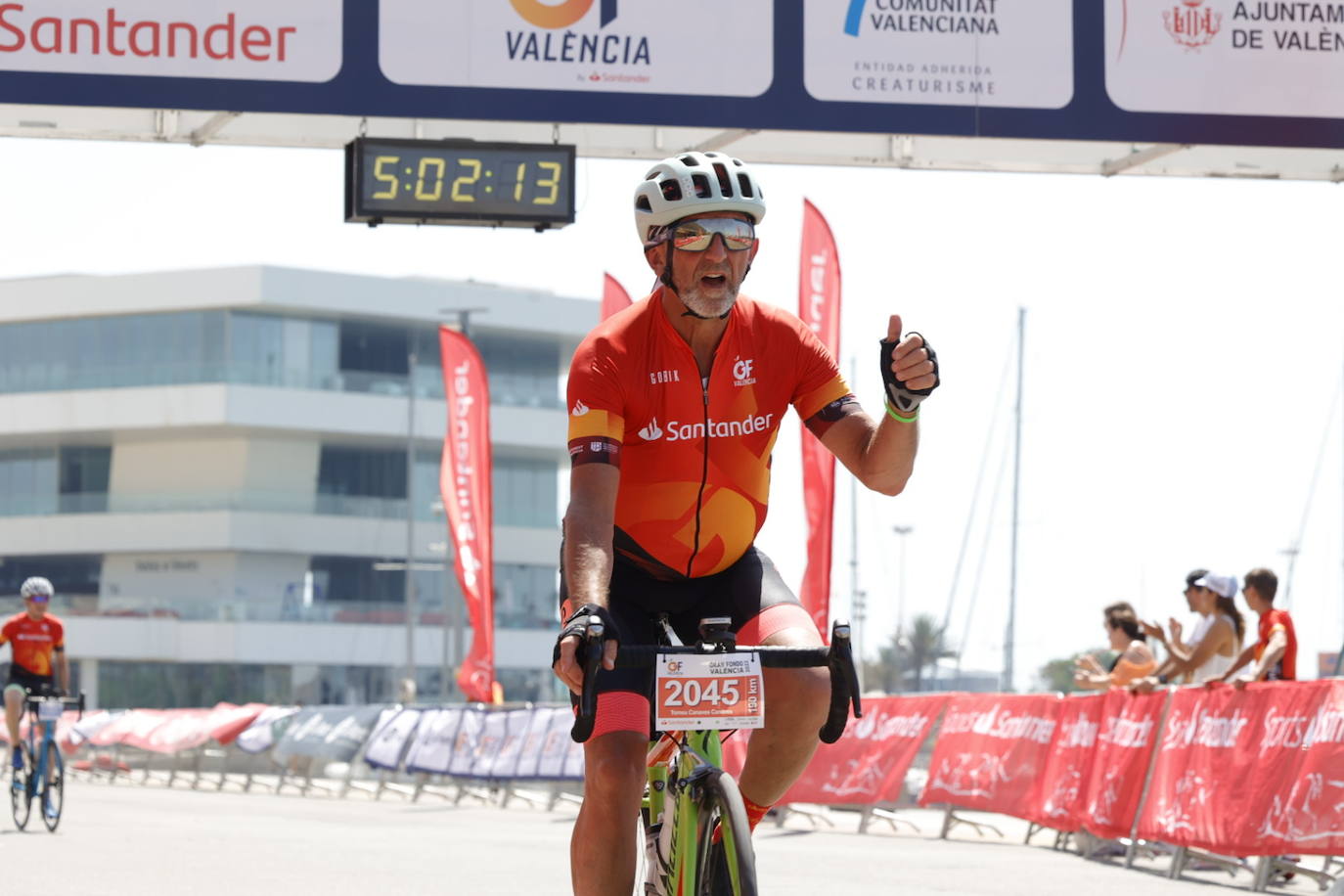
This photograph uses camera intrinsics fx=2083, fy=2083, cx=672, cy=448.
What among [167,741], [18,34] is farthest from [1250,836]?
[167,741]

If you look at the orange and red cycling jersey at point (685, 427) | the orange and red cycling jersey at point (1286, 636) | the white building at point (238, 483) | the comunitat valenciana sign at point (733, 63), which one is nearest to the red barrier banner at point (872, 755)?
the orange and red cycling jersey at point (1286, 636)

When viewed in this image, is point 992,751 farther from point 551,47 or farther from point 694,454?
point 694,454

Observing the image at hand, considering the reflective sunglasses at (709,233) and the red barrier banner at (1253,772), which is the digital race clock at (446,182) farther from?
the reflective sunglasses at (709,233)

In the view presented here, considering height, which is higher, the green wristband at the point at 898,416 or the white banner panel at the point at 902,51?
the white banner panel at the point at 902,51

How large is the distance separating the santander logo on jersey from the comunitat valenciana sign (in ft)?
24.1

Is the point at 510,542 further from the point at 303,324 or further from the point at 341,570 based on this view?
the point at 303,324

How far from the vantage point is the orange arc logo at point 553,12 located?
42.8ft

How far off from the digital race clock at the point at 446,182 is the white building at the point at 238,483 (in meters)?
63.4

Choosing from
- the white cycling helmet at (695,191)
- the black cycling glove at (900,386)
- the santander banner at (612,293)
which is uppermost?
the santander banner at (612,293)

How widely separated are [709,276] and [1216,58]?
28.6ft

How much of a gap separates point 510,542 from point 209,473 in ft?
40.0

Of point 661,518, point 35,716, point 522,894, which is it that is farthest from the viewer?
point 35,716

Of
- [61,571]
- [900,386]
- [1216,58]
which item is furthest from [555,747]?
[61,571]

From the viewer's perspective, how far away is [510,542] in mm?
83562
